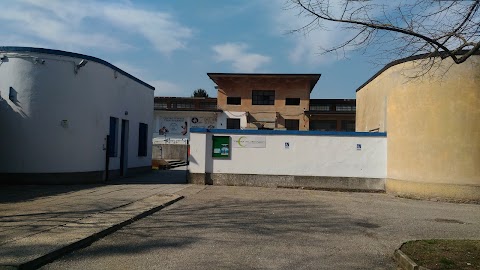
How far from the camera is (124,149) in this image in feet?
68.5

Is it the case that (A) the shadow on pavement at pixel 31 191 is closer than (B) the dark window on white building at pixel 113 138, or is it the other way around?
(A) the shadow on pavement at pixel 31 191

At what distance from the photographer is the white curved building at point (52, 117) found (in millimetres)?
15961

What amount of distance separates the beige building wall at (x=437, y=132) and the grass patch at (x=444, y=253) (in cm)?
817

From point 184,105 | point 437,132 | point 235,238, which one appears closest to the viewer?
point 235,238

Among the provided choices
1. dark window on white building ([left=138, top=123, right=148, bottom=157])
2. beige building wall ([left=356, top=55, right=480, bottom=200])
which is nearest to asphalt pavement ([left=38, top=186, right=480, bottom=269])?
beige building wall ([left=356, top=55, right=480, bottom=200])

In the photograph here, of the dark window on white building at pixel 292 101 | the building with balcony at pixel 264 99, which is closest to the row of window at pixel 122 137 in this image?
the building with balcony at pixel 264 99

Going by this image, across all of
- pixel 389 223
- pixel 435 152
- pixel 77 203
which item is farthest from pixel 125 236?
pixel 435 152

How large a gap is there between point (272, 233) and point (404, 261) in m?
2.93

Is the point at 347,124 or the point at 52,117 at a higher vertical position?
the point at 347,124

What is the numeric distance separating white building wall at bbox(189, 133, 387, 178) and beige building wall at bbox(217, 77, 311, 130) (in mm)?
22035

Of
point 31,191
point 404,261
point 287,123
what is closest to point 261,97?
point 287,123

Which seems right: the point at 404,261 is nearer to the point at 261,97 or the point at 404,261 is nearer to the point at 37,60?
the point at 37,60

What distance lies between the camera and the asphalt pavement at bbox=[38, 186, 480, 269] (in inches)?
268

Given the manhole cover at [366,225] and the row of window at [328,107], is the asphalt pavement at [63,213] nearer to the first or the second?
the manhole cover at [366,225]
